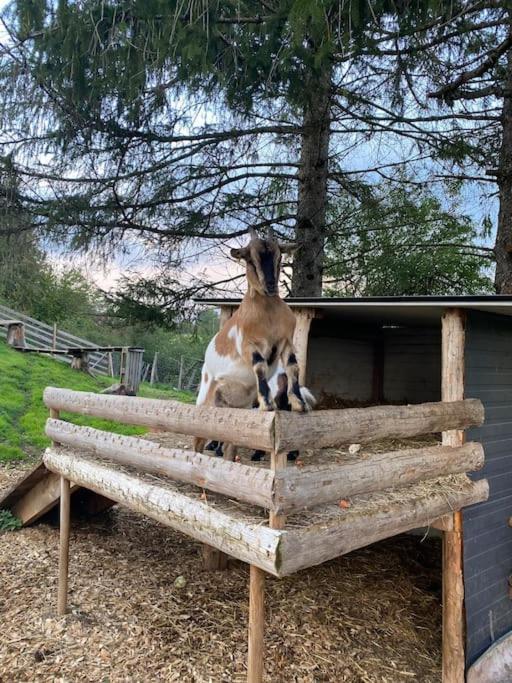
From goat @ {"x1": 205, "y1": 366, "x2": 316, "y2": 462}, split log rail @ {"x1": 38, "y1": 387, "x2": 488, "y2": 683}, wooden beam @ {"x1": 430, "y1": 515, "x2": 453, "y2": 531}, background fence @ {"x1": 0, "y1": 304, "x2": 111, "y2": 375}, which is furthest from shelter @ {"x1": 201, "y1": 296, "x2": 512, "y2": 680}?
background fence @ {"x1": 0, "y1": 304, "x2": 111, "y2": 375}

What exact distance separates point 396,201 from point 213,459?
18.4ft

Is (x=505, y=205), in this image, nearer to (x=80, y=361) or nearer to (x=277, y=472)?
(x=277, y=472)

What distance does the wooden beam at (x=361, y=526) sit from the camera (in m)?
2.45

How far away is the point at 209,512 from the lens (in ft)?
9.37

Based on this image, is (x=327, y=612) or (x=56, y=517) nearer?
(x=327, y=612)

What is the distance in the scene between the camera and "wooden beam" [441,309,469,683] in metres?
3.66

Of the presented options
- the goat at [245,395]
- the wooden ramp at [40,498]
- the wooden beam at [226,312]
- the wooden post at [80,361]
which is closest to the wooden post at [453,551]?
the goat at [245,395]

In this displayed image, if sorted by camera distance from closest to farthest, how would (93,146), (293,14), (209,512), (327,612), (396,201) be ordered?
1. (209,512)
2. (293,14)
3. (327,612)
4. (93,146)
5. (396,201)

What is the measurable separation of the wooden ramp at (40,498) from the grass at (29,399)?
48.7 inches

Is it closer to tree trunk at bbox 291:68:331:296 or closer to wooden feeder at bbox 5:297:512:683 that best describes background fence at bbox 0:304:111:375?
tree trunk at bbox 291:68:331:296

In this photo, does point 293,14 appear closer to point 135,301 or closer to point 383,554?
point 135,301

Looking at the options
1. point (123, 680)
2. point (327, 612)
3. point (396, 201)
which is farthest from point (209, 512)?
point (396, 201)

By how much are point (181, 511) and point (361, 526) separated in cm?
106

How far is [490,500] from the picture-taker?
4195 millimetres
